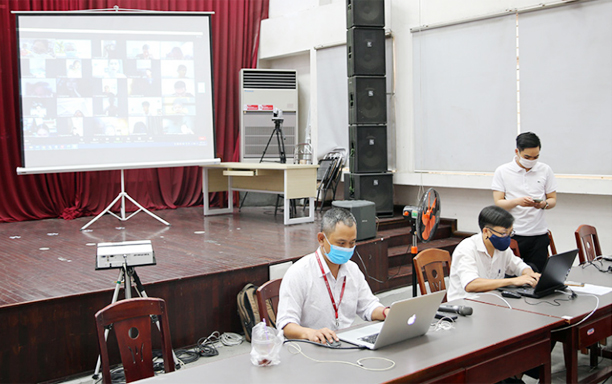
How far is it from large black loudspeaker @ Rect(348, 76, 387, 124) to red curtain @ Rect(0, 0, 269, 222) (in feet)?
8.70

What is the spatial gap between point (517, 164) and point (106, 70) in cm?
469

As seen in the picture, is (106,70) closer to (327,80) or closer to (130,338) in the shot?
(327,80)

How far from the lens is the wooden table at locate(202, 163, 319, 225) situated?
21.3 feet

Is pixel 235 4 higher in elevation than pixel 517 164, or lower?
higher

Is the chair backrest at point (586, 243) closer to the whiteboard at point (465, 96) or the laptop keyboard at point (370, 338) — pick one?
the whiteboard at point (465, 96)

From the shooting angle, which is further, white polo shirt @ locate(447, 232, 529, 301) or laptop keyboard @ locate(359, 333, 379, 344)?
white polo shirt @ locate(447, 232, 529, 301)

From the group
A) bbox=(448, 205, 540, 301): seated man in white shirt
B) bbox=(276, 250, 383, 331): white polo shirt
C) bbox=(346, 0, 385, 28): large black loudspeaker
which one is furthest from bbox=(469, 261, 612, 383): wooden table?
bbox=(346, 0, 385, 28): large black loudspeaker

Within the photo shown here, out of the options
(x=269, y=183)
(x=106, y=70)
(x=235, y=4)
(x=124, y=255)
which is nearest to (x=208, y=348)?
(x=124, y=255)

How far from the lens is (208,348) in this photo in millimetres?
3881

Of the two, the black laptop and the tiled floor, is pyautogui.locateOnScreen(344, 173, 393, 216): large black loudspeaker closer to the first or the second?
the tiled floor

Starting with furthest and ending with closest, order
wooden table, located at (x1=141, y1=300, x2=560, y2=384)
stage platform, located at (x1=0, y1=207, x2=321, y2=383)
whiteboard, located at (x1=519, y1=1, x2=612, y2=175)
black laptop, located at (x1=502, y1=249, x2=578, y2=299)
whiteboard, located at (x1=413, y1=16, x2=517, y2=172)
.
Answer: whiteboard, located at (x1=413, y1=16, x2=517, y2=172) < whiteboard, located at (x1=519, y1=1, x2=612, y2=175) < stage platform, located at (x1=0, y1=207, x2=321, y2=383) < black laptop, located at (x1=502, y1=249, x2=578, y2=299) < wooden table, located at (x1=141, y1=300, x2=560, y2=384)

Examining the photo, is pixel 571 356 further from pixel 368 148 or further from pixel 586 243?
pixel 368 148

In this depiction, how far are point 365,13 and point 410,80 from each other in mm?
1034

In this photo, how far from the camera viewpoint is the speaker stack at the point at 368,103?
6.66 m
